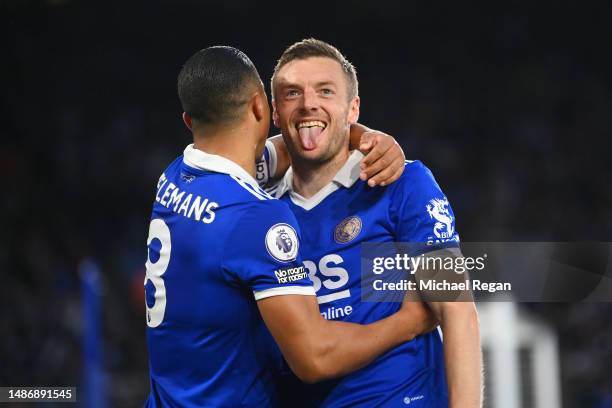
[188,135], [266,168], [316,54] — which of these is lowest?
[266,168]

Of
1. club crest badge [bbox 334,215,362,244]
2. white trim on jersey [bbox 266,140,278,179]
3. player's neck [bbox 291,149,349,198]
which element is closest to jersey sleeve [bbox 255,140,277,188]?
white trim on jersey [bbox 266,140,278,179]

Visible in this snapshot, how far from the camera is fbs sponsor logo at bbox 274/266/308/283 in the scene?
8.71 ft

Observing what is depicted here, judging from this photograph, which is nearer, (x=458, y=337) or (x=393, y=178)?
(x=458, y=337)

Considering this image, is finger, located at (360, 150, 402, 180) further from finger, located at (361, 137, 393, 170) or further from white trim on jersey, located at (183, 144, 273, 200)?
white trim on jersey, located at (183, 144, 273, 200)

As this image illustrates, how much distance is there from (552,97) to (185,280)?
11.1 meters

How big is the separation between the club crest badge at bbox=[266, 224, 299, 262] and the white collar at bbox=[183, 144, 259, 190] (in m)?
0.20

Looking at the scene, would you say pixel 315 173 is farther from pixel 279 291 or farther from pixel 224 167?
pixel 279 291

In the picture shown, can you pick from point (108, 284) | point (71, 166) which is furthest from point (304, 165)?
A: point (71, 166)

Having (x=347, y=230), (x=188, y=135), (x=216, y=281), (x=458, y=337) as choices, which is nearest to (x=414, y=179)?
(x=347, y=230)

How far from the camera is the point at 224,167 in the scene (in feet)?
9.28

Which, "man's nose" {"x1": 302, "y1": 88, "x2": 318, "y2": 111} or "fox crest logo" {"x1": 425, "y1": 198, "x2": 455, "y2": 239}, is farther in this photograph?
"man's nose" {"x1": 302, "y1": 88, "x2": 318, "y2": 111}
